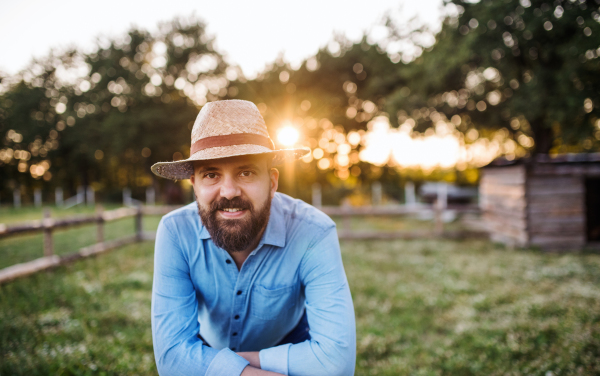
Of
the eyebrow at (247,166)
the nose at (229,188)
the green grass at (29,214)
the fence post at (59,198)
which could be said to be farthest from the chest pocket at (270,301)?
the fence post at (59,198)

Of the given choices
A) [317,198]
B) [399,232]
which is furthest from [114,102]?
[399,232]

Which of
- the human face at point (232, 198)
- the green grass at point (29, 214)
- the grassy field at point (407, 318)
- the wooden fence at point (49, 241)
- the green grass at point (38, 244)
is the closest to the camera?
the human face at point (232, 198)

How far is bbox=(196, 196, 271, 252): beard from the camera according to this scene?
1.94 metres

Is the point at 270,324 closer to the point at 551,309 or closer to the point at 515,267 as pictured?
the point at 551,309

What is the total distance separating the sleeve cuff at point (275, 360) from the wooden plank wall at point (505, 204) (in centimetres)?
939

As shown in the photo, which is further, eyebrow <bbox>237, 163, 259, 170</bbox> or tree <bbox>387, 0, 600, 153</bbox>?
tree <bbox>387, 0, 600, 153</bbox>

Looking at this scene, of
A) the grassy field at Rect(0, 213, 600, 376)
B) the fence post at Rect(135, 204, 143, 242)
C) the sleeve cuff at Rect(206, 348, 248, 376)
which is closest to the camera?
the sleeve cuff at Rect(206, 348, 248, 376)

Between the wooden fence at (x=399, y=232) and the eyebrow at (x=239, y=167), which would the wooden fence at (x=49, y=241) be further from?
the wooden fence at (x=399, y=232)

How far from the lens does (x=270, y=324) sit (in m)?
2.14

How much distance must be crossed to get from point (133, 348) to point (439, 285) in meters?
5.02

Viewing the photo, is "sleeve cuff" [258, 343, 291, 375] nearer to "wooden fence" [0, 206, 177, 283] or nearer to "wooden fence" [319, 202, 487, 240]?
"wooden fence" [0, 206, 177, 283]

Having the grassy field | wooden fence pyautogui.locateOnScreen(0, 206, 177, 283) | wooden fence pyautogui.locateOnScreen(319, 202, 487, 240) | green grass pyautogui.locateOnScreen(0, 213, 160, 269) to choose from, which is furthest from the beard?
wooden fence pyautogui.locateOnScreen(319, 202, 487, 240)

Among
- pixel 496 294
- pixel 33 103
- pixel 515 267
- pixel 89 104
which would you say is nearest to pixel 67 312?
pixel 496 294

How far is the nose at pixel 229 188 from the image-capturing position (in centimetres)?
189
